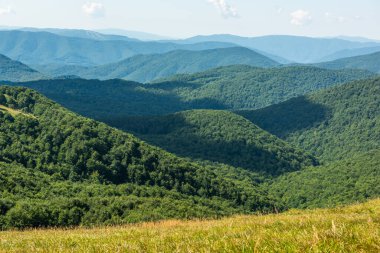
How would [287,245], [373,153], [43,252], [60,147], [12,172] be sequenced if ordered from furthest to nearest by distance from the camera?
[373,153]
[60,147]
[12,172]
[43,252]
[287,245]

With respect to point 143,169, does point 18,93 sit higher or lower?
higher

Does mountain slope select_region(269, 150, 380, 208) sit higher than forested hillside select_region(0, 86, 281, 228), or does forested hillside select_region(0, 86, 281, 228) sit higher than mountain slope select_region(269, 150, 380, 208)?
forested hillside select_region(0, 86, 281, 228)

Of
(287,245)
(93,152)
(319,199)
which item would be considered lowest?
(319,199)

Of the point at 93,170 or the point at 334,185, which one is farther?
the point at 334,185

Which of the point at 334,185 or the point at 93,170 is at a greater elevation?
the point at 93,170

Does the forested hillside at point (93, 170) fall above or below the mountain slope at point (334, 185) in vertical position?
above

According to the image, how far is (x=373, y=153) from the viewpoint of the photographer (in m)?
173

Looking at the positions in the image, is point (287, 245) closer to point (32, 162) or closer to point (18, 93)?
point (32, 162)

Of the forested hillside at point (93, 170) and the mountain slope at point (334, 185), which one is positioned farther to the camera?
the mountain slope at point (334, 185)

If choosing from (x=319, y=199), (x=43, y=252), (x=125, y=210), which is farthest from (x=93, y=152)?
(x=43, y=252)

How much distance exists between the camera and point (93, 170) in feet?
A: 363

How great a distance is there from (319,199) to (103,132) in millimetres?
80844

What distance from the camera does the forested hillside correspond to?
7219cm

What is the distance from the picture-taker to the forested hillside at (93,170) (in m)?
72.2
